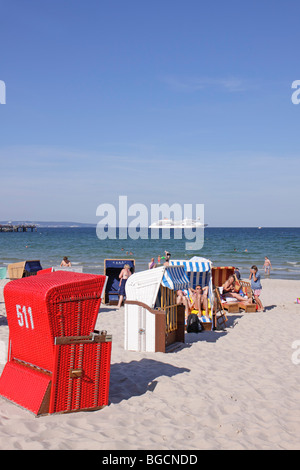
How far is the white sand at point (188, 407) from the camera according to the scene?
4.48 metres

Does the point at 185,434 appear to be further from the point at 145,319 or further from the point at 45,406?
the point at 145,319

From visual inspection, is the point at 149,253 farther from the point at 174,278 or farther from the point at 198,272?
the point at 174,278

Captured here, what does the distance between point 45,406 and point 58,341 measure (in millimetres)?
742

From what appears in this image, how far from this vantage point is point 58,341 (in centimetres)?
487

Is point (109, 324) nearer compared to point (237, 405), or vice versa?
point (237, 405)

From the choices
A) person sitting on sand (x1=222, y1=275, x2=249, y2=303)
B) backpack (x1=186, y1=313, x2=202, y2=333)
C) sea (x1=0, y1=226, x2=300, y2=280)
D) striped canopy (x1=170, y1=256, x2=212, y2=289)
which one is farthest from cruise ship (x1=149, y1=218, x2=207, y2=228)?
backpack (x1=186, y1=313, x2=202, y2=333)

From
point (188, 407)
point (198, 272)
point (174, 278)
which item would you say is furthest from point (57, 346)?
point (198, 272)

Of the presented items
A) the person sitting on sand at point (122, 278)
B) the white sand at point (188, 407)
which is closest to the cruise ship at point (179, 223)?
the person sitting on sand at point (122, 278)

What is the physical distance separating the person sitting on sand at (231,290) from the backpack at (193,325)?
4.04 metres

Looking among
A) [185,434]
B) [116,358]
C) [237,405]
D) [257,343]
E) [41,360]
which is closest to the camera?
[185,434]

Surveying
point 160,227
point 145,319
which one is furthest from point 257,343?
point 160,227

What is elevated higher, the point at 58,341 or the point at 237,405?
the point at 58,341

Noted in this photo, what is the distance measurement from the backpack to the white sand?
3.18ft

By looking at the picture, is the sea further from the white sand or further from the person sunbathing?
the white sand
